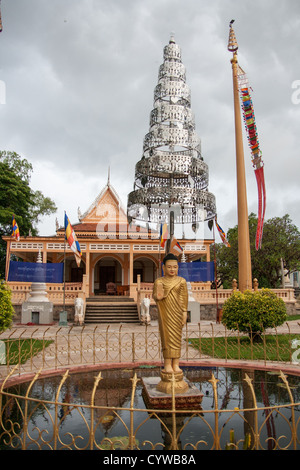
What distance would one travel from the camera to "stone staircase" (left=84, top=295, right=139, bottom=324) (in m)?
19.2

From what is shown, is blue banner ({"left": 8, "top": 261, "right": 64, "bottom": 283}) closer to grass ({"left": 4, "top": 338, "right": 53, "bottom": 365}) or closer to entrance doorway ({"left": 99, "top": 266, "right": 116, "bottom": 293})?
grass ({"left": 4, "top": 338, "right": 53, "bottom": 365})

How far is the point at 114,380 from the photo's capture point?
728 cm

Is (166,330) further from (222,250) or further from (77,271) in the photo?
(222,250)

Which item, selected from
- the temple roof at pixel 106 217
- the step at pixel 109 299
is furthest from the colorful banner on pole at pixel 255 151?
the temple roof at pixel 106 217

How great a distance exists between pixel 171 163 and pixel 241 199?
7001 millimetres

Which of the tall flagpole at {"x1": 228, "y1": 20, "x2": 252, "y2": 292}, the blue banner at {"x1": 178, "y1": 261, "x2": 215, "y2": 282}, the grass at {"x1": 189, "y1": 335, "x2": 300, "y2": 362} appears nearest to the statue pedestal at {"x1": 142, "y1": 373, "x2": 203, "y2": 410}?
the grass at {"x1": 189, "y1": 335, "x2": 300, "y2": 362}

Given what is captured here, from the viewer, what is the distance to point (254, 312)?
11.4 metres

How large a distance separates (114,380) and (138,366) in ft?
4.38

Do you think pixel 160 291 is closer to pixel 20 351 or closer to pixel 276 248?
pixel 20 351

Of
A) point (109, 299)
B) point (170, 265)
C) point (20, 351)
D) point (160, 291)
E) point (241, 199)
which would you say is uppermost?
point (241, 199)

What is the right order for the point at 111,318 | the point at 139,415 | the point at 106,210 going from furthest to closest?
the point at 106,210 < the point at 111,318 < the point at 139,415

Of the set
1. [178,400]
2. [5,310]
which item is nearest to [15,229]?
[5,310]

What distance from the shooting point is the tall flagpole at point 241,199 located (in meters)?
17.4
